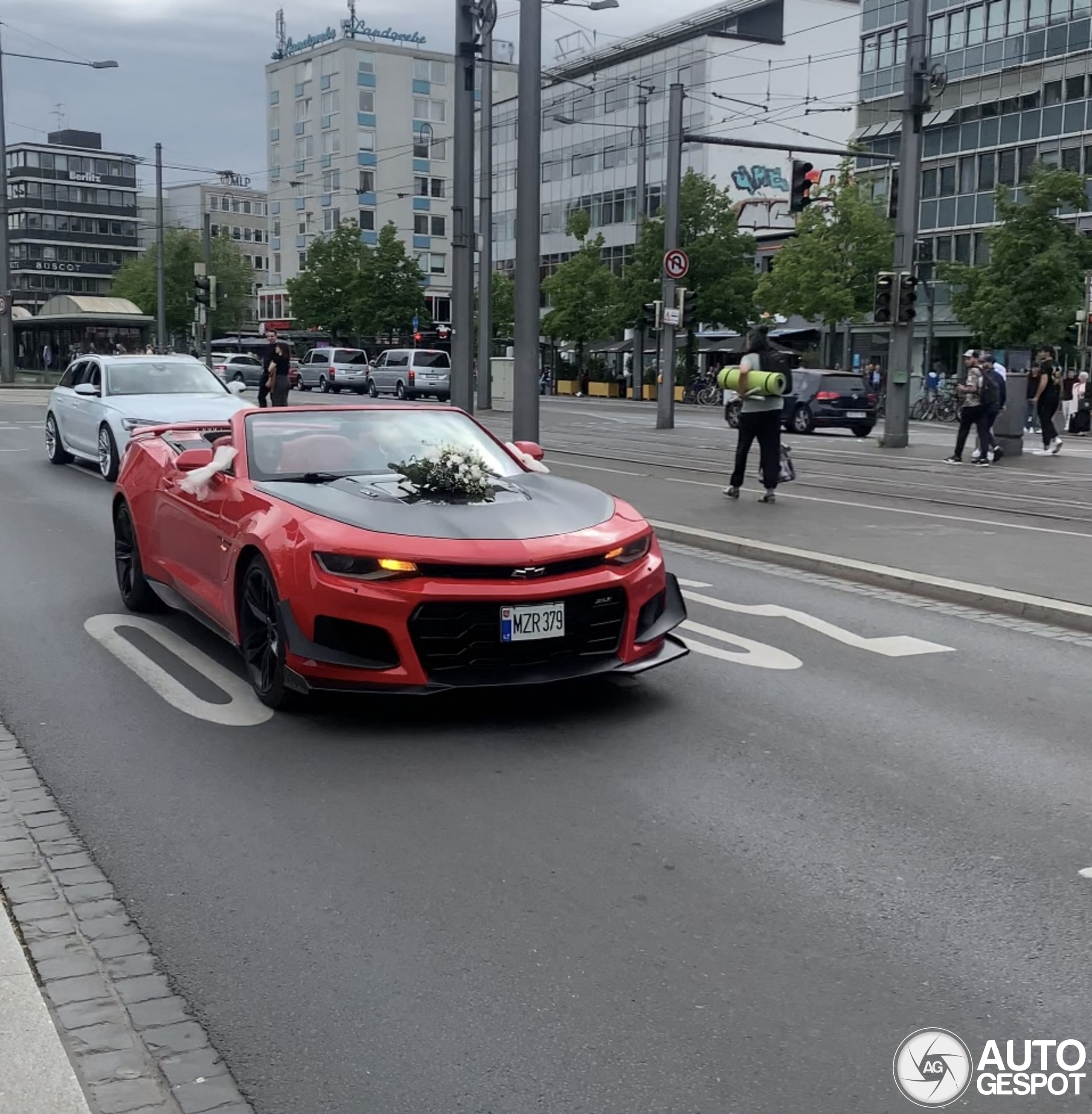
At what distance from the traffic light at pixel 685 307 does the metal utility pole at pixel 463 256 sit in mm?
7713

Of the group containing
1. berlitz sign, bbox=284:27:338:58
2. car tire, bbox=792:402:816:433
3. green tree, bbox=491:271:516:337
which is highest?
berlitz sign, bbox=284:27:338:58

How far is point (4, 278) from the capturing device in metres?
48.8

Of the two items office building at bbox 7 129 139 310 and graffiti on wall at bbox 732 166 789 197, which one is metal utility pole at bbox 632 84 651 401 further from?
office building at bbox 7 129 139 310

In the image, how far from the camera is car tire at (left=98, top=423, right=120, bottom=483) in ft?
55.2

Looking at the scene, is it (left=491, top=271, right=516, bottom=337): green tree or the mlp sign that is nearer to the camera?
the mlp sign

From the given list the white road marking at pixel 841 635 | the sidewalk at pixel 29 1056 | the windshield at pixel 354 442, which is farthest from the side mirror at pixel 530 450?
the sidewalk at pixel 29 1056

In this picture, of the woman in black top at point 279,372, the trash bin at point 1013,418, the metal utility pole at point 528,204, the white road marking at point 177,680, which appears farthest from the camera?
the woman in black top at point 279,372

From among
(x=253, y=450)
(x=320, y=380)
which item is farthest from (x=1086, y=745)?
(x=320, y=380)

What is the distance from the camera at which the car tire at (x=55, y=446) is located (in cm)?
1938

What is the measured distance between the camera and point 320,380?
6194cm

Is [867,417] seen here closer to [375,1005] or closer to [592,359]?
[375,1005]

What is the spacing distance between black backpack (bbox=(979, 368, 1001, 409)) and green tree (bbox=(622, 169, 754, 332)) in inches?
1514

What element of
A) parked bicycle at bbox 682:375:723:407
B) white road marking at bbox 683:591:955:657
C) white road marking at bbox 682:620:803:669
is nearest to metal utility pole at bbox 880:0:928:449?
white road marking at bbox 683:591:955:657

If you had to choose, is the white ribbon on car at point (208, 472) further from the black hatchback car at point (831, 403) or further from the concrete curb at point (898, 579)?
the black hatchback car at point (831, 403)
